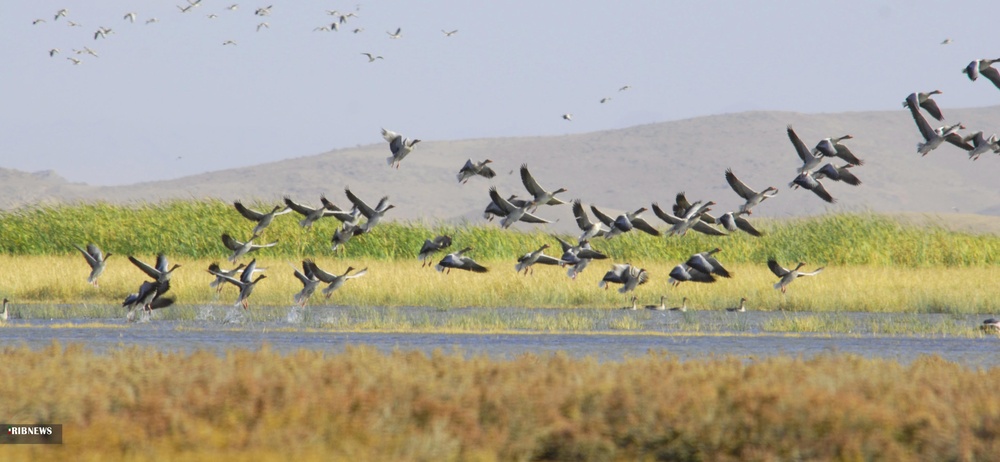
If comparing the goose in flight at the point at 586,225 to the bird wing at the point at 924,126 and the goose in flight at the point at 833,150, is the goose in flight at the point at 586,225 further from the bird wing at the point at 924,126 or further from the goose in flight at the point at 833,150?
the bird wing at the point at 924,126

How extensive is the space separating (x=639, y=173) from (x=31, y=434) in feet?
476

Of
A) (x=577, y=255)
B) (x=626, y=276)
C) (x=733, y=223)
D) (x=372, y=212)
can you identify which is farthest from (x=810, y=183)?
(x=372, y=212)

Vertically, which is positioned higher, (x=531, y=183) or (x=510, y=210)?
(x=531, y=183)

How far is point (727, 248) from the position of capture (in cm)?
3734

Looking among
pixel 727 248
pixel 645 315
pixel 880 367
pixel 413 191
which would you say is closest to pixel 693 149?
pixel 413 191

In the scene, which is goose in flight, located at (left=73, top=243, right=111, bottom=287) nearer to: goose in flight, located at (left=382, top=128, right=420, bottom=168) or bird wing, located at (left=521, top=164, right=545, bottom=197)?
goose in flight, located at (left=382, top=128, right=420, bottom=168)

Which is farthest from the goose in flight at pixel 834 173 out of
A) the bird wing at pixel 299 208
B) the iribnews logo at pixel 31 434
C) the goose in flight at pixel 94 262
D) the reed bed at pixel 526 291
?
the iribnews logo at pixel 31 434

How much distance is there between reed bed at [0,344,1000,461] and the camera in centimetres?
952

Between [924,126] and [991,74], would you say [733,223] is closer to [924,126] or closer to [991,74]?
Answer: [924,126]

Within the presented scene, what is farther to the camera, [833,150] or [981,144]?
[981,144]

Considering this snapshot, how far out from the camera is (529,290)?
3031cm

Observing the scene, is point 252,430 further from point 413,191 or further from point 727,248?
point 413,191

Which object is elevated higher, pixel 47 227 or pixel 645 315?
pixel 47 227

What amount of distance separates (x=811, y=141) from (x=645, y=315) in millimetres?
128158
